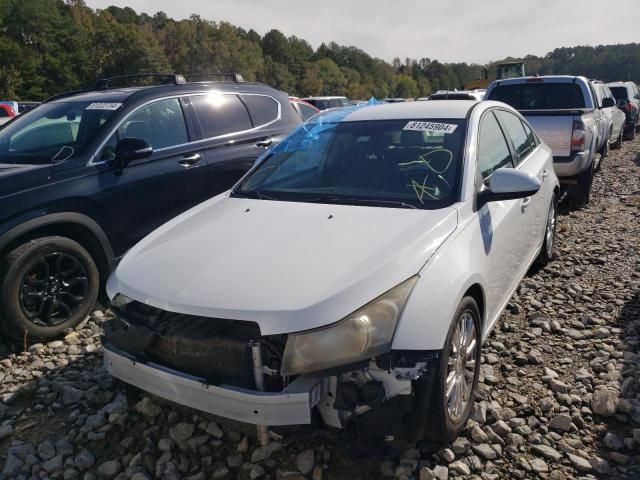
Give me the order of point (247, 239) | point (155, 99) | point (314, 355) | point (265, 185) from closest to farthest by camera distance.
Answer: point (314, 355), point (247, 239), point (265, 185), point (155, 99)

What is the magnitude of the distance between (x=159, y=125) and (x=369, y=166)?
2.40m

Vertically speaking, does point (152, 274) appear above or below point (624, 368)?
above

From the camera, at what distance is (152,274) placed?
7.91 feet

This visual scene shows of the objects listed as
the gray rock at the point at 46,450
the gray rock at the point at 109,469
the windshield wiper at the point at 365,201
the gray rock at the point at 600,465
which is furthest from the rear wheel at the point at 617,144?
the gray rock at the point at 46,450

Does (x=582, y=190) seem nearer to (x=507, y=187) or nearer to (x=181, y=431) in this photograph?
(x=507, y=187)

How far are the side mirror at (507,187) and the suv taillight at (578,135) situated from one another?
415 cm

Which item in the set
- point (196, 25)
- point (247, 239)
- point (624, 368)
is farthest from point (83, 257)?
point (196, 25)

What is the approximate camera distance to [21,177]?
3.61m

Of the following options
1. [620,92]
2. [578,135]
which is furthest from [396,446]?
[620,92]

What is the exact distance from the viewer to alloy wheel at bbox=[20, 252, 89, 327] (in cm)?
362

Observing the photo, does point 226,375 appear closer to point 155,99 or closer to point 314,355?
point 314,355

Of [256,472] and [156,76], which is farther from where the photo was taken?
[156,76]

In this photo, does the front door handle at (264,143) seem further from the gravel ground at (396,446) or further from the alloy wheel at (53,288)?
the gravel ground at (396,446)

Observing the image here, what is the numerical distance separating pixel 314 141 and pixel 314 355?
2.01 metres
